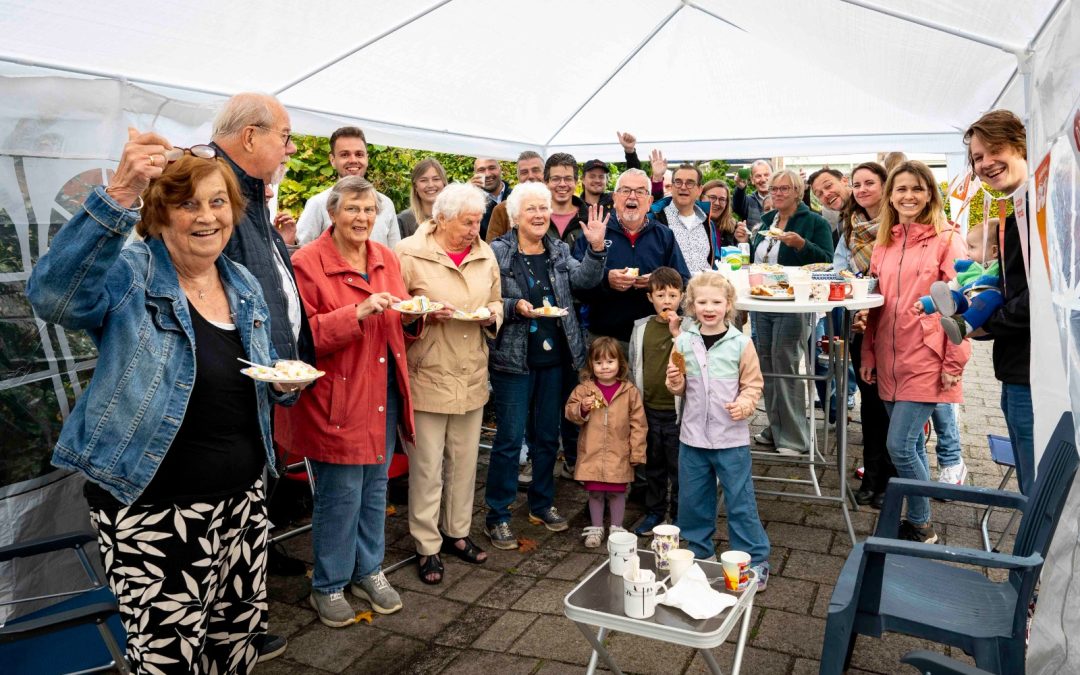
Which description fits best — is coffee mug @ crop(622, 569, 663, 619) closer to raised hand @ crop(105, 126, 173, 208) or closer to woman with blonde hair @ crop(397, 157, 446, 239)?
raised hand @ crop(105, 126, 173, 208)

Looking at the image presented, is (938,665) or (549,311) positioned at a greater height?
(549,311)

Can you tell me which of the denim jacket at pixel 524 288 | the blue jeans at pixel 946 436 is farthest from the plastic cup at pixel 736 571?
the blue jeans at pixel 946 436

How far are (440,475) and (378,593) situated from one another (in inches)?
25.8

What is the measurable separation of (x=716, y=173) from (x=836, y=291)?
8.73 m

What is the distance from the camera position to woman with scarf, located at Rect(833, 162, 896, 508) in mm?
4898

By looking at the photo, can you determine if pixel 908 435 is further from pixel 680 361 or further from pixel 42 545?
pixel 42 545

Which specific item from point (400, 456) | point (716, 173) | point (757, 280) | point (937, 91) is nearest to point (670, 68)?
point (937, 91)

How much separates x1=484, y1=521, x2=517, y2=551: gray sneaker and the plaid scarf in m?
2.75

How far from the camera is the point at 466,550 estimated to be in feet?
13.9

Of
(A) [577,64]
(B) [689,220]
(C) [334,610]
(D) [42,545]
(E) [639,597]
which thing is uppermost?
(A) [577,64]

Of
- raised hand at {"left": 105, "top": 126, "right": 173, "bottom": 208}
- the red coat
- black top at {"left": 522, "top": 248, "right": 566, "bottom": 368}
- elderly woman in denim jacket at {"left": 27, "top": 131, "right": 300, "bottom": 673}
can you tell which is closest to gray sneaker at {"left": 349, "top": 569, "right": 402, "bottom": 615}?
the red coat

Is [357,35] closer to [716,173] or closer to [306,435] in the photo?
[306,435]

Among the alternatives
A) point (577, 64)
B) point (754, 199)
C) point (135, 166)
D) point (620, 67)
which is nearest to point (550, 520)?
point (135, 166)

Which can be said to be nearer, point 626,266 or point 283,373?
point 283,373
